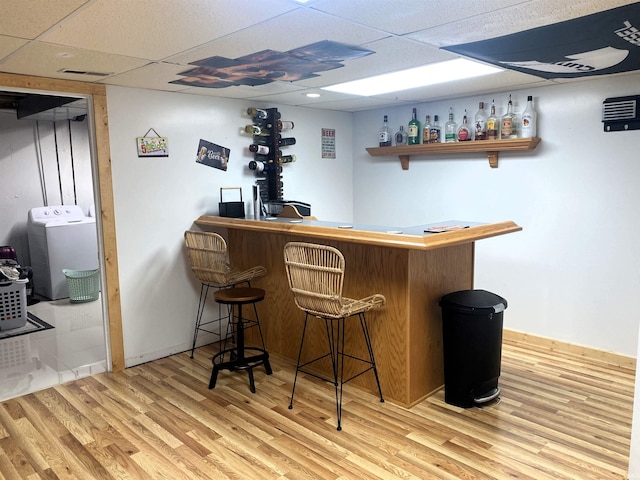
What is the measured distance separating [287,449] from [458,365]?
44.6 inches

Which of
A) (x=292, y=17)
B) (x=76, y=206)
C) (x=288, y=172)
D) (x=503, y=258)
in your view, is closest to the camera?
(x=292, y=17)

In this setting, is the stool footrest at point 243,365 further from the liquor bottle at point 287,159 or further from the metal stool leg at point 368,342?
the liquor bottle at point 287,159

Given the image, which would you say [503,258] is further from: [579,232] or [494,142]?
[494,142]

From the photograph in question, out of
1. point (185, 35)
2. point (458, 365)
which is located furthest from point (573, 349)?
point (185, 35)

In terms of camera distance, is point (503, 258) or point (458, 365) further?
point (503, 258)

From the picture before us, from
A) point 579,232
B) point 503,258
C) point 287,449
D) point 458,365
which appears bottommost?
point 287,449

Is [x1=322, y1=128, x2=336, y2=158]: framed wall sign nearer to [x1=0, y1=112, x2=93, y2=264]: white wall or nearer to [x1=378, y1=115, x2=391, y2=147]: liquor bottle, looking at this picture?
[x1=378, y1=115, x2=391, y2=147]: liquor bottle

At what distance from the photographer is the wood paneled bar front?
2.91 m

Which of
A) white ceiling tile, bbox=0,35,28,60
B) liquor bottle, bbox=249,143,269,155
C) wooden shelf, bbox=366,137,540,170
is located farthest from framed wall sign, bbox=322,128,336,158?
white ceiling tile, bbox=0,35,28,60

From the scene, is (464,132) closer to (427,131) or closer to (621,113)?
(427,131)

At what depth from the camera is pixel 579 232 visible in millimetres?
3742

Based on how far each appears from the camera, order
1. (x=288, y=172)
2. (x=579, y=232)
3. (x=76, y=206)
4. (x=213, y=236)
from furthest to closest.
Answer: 1. (x=76, y=206)
2. (x=288, y=172)
3. (x=579, y=232)
4. (x=213, y=236)

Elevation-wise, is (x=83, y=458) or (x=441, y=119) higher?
(x=441, y=119)

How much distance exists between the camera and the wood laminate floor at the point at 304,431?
94.9 inches
